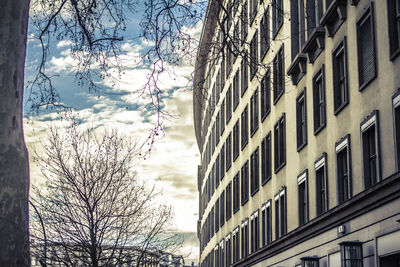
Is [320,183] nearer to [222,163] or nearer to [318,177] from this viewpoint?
[318,177]

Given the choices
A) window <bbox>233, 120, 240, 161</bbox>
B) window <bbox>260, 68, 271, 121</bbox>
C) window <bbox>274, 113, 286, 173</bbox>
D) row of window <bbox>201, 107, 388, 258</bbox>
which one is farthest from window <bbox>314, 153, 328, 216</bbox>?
window <bbox>233, 120, 240, 161</bbox>

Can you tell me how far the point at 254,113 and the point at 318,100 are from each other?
45.5 feet

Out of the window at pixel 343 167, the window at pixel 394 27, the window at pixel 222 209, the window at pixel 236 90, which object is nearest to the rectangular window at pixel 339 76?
the window at pixel 343 167

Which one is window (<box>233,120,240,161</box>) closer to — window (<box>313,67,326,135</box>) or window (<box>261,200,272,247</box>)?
window (<box>261,200,272,247</box>)

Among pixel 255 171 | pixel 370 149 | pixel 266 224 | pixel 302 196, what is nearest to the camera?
pixel 370 149

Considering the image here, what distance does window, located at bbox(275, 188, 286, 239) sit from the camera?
30.5 meters

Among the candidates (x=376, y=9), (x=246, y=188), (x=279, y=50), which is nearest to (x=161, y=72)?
(x=376, y=9)

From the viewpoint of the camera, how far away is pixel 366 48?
20.2 metres

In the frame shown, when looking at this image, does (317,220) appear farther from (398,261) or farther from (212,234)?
(212,234)

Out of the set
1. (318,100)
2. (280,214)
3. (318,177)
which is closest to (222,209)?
(280,214)

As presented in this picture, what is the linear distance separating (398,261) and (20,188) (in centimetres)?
1238

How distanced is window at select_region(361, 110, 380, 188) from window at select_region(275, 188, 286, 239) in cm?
1070

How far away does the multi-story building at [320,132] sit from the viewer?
57.5 ft

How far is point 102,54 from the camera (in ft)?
45.5
